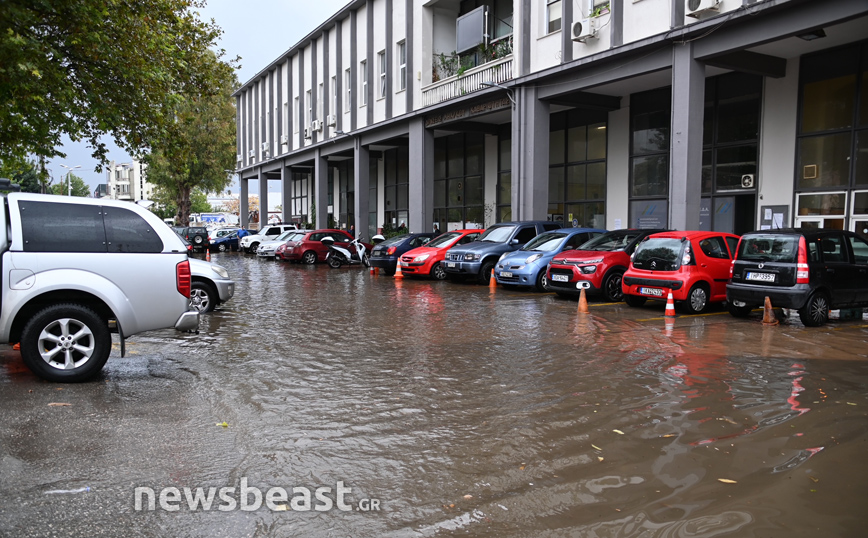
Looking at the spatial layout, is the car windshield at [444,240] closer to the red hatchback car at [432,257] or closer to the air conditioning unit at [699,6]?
the red hatchback car at [432,257]

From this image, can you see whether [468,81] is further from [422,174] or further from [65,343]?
[65,343]

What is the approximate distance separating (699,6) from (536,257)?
7.22 metres

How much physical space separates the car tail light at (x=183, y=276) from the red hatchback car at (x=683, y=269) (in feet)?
28.8

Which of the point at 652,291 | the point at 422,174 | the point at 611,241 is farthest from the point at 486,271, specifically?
the point at 422,174

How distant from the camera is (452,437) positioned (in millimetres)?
5172

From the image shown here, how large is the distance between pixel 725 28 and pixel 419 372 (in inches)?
501

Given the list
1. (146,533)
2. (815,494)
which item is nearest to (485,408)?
(815,494)

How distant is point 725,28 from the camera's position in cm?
1529

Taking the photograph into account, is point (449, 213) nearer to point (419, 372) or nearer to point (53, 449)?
point (419, 372)

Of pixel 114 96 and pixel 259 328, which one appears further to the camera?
pixel 114 96

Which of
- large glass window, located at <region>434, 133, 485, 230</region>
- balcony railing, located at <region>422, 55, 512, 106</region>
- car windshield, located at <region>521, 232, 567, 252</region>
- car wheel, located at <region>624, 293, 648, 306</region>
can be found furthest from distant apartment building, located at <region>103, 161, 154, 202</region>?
car wheel, located at <region>624, 293, 648, 306</region>

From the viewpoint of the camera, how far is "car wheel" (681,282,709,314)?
1208 centimetres

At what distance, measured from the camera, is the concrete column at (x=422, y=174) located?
91.5 ft

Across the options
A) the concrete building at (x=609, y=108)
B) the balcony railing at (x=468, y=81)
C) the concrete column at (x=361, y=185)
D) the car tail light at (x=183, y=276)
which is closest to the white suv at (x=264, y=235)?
the concrete column at (x=361, y=185)
